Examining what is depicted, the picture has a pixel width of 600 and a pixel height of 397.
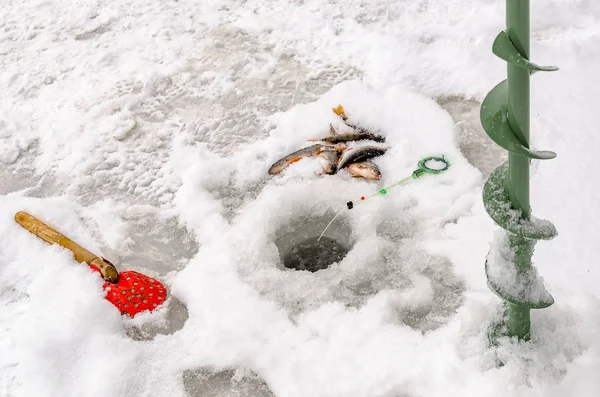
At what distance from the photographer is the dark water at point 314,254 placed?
367 cm

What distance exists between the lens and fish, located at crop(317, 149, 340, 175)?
12.9ft

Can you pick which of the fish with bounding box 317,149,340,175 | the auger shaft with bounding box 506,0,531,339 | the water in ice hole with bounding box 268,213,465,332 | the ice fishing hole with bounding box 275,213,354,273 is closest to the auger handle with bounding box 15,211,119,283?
the water in ice hole with bounding box 268,213,465,332

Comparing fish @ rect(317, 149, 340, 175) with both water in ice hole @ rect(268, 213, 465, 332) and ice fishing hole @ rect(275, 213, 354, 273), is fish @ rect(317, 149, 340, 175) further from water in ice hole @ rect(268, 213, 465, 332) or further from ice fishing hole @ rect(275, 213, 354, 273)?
water in ice hole @ rect(268, 213, 465, 332)

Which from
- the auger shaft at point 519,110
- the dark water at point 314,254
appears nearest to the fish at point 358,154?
the dark water at point 314,254

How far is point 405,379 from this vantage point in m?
2.79

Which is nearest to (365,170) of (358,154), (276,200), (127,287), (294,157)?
(358,154)

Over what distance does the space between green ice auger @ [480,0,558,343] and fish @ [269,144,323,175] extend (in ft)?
5.59

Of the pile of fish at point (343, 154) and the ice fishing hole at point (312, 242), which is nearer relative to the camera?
the ice fishing hole at point (312, 242)

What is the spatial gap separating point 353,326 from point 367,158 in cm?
126

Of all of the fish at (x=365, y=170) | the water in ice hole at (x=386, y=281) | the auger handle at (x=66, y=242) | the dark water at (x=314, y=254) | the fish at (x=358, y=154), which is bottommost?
the dark water at (x=314, y=254)

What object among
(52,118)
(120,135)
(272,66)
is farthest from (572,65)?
(52,118)

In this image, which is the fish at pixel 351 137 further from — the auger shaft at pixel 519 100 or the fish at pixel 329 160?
the auger shaft at pixel 519 100

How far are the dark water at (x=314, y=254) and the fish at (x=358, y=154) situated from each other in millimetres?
501

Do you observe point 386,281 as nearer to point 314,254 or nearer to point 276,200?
point 314,254
